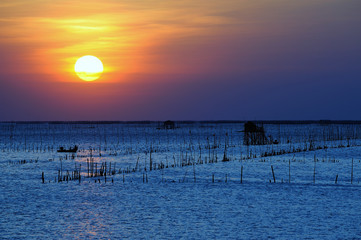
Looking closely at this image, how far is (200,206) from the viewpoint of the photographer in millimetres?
11094

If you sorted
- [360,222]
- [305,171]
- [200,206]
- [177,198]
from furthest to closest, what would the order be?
1. [305,171]
2. [177,198]
3. [200,206]
4. [360,222]

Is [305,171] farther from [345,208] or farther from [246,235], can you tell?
[246,235]

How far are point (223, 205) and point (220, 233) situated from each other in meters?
2.65

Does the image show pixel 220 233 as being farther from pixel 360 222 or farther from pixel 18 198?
pixel 18 198

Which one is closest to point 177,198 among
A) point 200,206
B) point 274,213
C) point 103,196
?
point 200,206

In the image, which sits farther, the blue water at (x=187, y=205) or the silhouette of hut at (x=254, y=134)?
the silhouette of hut at (x=254, y=134)

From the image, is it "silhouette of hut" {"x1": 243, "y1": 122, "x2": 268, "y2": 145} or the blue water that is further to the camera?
"silhouette of hut" {"x1": 243, "y1": 122, "x2": 268, "y2": 145}

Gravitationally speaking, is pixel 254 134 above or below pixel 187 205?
above

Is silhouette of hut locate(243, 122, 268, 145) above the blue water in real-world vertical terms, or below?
above

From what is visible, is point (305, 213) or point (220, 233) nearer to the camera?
point (220, 233)

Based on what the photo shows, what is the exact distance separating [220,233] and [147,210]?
2631 millimetres

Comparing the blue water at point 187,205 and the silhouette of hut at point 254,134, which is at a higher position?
the silhouette of hut at point 254,134

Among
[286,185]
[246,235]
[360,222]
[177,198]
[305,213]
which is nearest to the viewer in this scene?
[246,235]

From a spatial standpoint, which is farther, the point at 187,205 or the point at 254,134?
the point at 254,134
